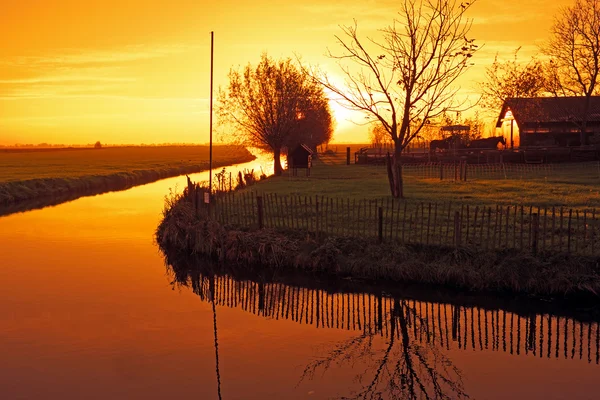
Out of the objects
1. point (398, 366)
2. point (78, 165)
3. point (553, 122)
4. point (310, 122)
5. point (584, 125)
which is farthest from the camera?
point (78, 165)

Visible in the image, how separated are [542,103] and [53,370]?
65595 millimetres

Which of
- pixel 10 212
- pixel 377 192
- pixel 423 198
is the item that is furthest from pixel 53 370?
pixel 10 212

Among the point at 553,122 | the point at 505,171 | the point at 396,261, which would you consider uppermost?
the point at 553,122

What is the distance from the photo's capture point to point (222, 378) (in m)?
11.2

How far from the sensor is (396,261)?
59.2ft

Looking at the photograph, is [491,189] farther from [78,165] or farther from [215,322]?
[78,165]

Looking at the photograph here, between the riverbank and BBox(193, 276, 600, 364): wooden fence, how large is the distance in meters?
1.55

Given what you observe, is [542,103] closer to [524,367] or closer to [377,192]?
[377,192]

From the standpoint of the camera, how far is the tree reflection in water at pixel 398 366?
10.6 m

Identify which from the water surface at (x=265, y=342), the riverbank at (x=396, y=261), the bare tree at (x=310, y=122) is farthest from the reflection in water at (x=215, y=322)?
the bare tree at (x=310, y=122)

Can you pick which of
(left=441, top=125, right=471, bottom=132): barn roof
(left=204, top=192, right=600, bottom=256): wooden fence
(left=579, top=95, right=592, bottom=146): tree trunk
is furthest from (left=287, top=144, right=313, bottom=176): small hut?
(left=204, top=192, right=600, bottom=256): wooden fence

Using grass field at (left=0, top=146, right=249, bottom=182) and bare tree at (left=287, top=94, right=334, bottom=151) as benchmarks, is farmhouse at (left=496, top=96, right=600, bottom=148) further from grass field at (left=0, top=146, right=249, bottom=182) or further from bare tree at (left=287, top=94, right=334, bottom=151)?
grass field at (left=0, top=146, right=249, bottom=182)

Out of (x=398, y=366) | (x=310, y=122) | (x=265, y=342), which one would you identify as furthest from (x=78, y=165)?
(x=398, y=366)

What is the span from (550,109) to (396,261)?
180ft
